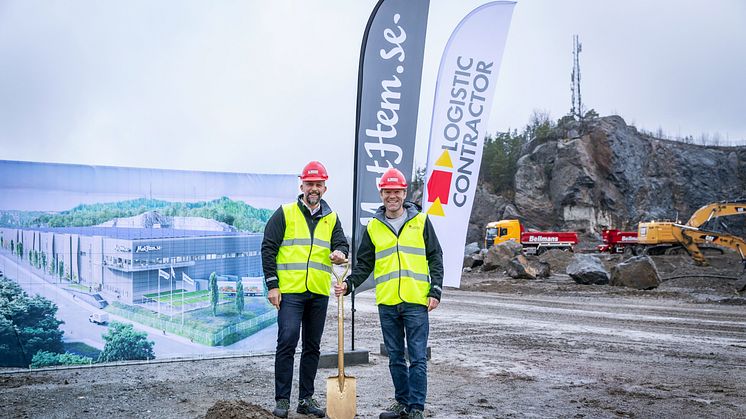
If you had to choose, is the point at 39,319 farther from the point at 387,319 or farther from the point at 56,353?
the point at 387,319

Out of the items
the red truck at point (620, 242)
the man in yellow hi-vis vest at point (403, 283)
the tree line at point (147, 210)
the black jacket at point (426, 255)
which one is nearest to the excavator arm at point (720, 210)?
the red truck at point (620, 242)

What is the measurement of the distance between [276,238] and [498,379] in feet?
11.5

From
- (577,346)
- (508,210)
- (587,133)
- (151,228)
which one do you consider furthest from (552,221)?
(151,228)

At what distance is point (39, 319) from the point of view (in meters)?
7.56

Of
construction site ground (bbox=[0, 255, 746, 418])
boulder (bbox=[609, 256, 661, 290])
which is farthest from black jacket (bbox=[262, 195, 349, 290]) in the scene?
boulder (bbox=[609, 256, 661, 290])

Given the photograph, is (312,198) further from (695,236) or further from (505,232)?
(505,232)

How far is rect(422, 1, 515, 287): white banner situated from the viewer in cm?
931

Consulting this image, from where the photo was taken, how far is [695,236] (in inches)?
1302

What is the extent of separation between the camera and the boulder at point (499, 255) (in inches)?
1332

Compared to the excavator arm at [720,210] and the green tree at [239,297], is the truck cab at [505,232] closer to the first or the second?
the excavator arm at [720,210]

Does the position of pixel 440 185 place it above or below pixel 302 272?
above

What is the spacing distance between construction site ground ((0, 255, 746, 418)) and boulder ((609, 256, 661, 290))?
8724mm

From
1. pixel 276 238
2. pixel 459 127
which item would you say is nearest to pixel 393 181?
pixel 276 238

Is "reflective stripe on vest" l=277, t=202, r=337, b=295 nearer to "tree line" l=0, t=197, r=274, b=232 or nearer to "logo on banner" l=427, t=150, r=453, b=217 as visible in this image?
"tree line" l=0, t=197, r=274, b=232
